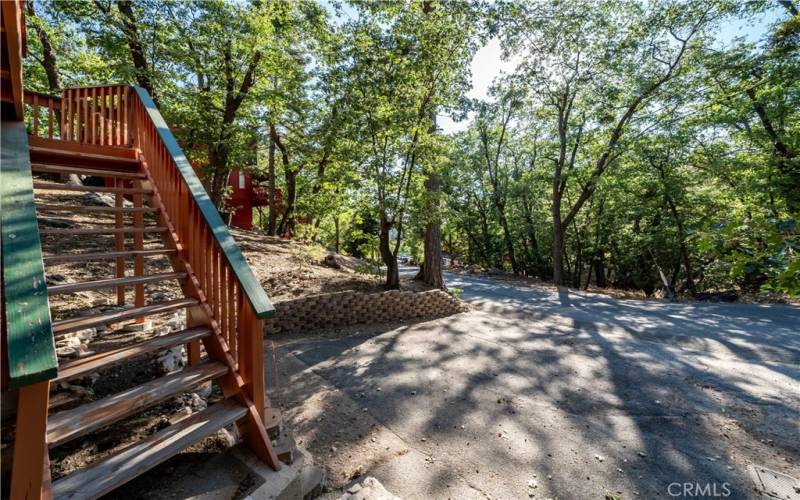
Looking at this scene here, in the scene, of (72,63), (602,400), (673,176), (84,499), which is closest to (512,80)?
(673,176)

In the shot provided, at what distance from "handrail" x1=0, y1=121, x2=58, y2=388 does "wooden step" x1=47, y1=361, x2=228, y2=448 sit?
14.7 inches

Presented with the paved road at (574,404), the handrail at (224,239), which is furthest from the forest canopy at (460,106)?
the handrail at (224,239)

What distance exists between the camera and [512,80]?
12117mm

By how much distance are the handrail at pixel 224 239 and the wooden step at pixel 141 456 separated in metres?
0.61

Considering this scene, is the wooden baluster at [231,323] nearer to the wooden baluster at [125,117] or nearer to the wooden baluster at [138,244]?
the wooden baluster at [138,244]

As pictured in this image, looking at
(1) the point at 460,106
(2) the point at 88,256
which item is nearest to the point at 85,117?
(2) the point at 88,256

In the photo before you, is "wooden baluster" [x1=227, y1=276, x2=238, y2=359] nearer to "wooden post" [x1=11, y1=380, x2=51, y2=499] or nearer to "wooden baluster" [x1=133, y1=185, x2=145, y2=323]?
"wooden post" [x1=11, y1=380, x2=51, y2=499]

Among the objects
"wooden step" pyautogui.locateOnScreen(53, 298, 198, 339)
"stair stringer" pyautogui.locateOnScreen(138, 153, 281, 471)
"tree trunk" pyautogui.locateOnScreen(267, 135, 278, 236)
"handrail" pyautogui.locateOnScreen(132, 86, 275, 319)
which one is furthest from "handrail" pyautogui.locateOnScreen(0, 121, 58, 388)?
"tree trunk" pyautogui.locateOnScreen(267, 135, 278, 236)

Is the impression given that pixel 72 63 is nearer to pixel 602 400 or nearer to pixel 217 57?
pixel 217 57

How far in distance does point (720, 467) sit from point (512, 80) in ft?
41.4

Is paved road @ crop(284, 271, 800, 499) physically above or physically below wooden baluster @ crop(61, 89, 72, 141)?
below

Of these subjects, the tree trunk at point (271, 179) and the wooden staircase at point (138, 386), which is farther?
the tree trunk at point (271, 179)

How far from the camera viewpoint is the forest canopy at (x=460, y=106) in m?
5.93

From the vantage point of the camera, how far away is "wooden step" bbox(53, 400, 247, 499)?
1387 mm
